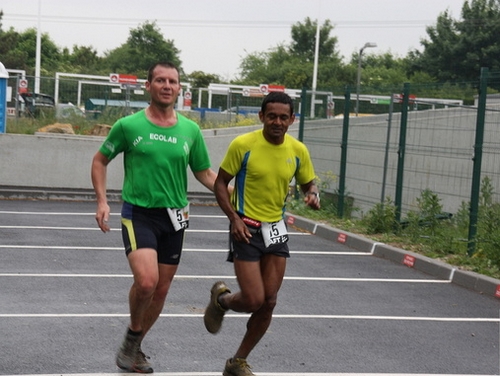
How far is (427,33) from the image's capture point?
76.1m

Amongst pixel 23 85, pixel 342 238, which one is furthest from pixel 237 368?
pixel 23 85

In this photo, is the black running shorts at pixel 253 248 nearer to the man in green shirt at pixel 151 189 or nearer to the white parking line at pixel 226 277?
the man in green shirt at pixel 151 189

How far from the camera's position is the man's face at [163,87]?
6617 mm

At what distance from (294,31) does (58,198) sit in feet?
229

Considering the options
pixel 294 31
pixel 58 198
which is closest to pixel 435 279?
pixel 58 198

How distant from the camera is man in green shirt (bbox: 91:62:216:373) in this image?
6555 millimetres

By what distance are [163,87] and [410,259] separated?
726cm

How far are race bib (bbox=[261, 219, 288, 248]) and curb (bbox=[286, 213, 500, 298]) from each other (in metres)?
4.87

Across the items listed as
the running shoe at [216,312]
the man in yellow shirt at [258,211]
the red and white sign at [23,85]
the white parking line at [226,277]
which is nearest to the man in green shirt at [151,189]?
the man in yellow shirt at [258,211]

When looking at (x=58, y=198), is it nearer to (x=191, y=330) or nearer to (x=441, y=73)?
(x=191, y=330)

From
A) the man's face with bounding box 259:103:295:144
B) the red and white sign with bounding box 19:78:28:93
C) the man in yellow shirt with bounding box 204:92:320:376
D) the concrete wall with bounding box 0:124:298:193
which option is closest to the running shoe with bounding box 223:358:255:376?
the man in yellow shirt with bounding box 204:92:320:376

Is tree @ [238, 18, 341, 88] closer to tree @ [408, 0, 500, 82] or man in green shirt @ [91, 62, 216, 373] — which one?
tree @ [408, 0, 500, 82]

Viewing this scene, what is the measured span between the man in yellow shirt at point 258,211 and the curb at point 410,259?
16.1ft

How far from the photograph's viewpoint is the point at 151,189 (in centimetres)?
657
